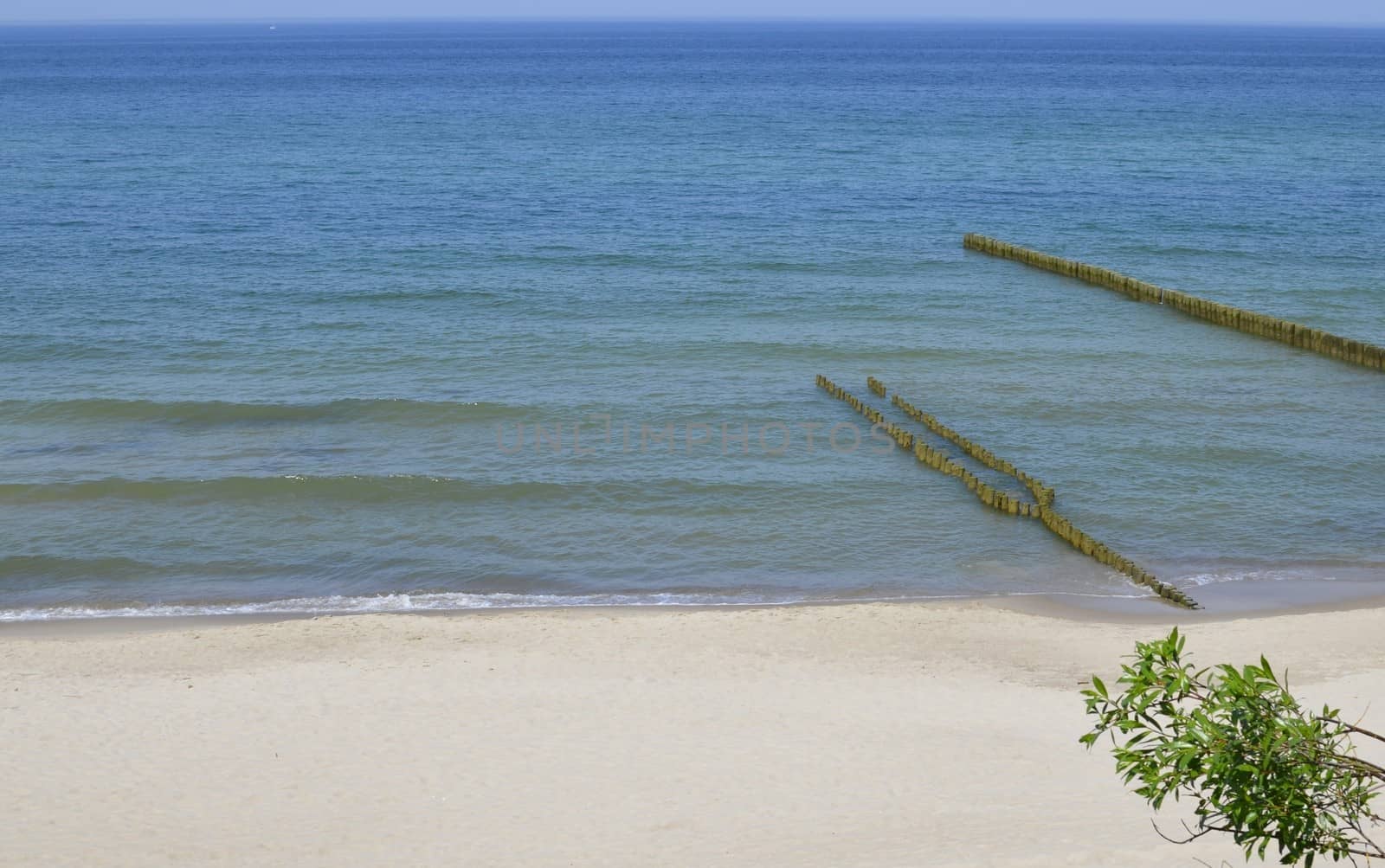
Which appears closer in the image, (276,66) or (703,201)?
(703,201)

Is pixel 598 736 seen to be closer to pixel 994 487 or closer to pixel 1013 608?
pixel 1013 608

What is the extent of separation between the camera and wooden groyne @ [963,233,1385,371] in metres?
30.7

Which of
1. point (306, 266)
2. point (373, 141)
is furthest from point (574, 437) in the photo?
point (373, 141)

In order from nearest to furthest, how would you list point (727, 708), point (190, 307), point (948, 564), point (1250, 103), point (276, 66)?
point (727, 708) → point (948, 564) → point (190, 307) → point (1250, 103) → point (276, 66)

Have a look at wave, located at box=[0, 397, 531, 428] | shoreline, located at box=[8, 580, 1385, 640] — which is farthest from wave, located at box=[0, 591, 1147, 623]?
wave, located at box=[0, 397, 531, 428]

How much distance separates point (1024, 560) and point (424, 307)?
2046 cm

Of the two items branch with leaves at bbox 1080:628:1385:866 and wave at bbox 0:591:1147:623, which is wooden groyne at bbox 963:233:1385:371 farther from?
branch with leaves at bbox 1080:628:1385:866

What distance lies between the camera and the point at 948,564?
20.1 metres

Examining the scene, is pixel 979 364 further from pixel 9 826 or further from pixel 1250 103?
pixel 1250 103

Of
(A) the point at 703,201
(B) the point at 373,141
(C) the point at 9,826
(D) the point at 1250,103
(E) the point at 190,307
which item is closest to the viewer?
(C) the point at 9,826

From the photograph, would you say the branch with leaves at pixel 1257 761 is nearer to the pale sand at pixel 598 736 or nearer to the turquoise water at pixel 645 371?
the pale sand at pixel 598 736

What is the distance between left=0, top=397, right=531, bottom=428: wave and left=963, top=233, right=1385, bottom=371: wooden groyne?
18.3 m

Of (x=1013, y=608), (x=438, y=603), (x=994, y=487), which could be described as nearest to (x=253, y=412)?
(x=438, y=603)

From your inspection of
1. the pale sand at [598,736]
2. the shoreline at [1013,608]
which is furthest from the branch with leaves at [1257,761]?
the shoreline at [1013,608]
